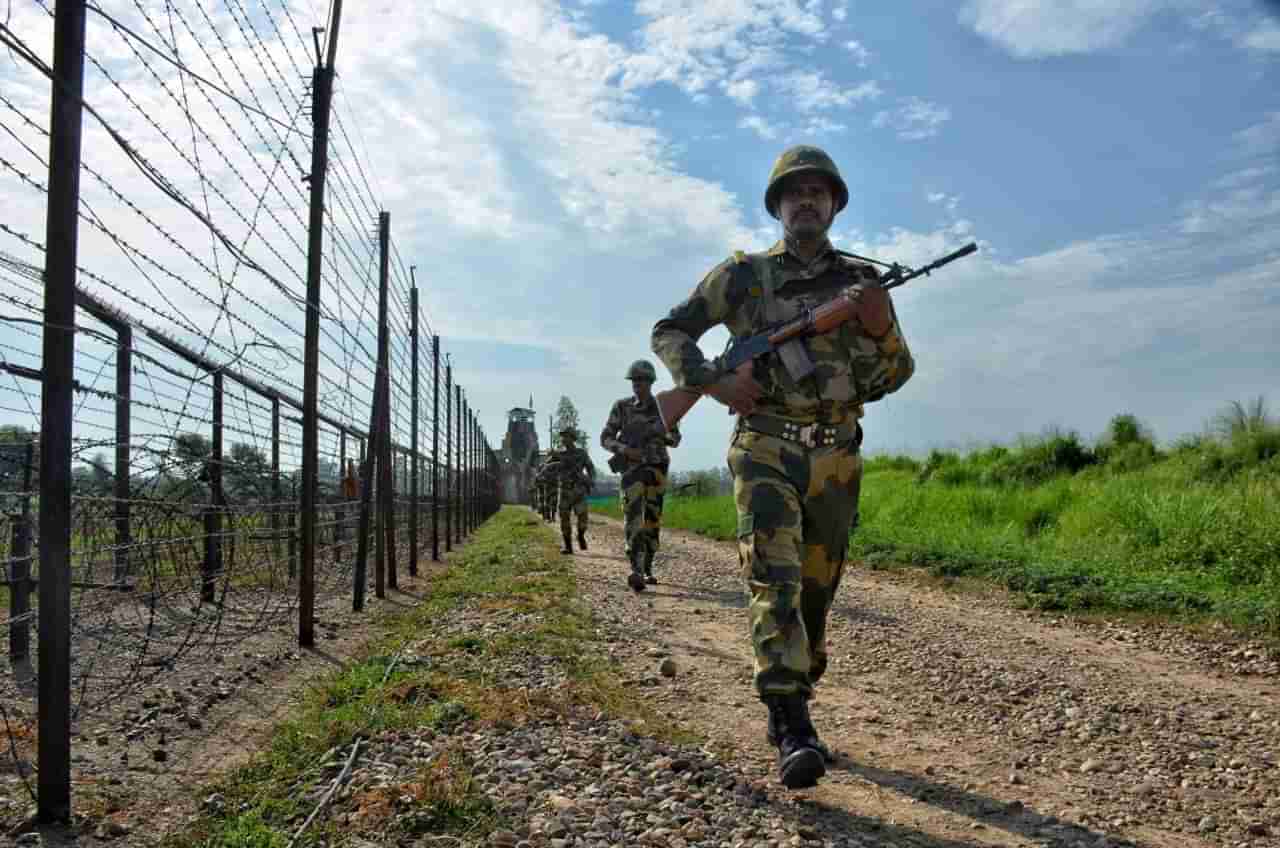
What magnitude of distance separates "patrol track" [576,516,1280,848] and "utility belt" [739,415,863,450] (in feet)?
3.98

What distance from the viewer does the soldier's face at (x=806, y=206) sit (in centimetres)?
412

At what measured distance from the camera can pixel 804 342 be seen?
13.1ft

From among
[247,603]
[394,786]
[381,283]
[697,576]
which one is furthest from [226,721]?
[697,576]

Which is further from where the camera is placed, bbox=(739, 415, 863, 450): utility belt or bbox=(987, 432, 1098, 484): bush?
bbox=(987, 432, 1098, 484): bush

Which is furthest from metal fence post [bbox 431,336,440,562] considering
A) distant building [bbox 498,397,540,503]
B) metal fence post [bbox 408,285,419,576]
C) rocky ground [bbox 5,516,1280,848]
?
distant building [bbox 498,397,540,503]

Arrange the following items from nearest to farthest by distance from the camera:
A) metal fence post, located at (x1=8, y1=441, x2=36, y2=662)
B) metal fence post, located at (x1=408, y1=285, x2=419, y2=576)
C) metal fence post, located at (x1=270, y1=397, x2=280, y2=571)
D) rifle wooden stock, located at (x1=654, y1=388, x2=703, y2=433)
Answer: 1. rifle wooden stock, located at (x1=654, y1=388, x2=703, y2=433)
2. metal fence post, located at (x1=8, y1=441, x2=36, y2=662)
3. metal fence post, located at (x1=270, y1=397, x2=280, y2=571)
4. metal fence post, located at (x1=408, y1=285, x2=419, y2=576)

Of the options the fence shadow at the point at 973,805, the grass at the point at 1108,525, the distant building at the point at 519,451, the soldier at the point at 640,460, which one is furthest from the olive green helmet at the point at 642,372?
the distant building at the point at 519,451

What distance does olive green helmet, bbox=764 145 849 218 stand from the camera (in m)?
4.12

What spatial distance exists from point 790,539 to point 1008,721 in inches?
63.9

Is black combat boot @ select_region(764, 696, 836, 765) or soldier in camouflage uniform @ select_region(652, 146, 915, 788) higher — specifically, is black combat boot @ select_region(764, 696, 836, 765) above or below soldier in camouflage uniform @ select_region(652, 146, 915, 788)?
below

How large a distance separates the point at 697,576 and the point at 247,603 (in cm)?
552

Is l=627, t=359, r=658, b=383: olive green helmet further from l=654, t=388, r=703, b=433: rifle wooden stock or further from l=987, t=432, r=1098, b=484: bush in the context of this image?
l=987, t=432, r=1098, b=484: bush

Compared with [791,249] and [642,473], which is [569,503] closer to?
[642,473]

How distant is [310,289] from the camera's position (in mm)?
6980
